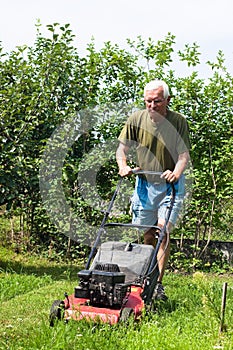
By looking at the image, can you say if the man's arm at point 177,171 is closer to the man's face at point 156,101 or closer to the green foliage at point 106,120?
the man's face at point 156,101

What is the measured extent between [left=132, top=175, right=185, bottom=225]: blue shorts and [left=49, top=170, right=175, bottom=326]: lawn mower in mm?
447

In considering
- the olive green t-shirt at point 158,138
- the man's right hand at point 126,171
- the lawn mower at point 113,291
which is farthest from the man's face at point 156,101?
the lawn mower at point 113,291

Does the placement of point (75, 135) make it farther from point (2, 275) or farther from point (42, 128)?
point (2, 275)

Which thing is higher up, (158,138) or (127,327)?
(158,138)

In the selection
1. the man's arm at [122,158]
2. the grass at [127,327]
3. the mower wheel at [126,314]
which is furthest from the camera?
the man's arm at [122,158]

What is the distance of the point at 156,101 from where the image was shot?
14.8ft

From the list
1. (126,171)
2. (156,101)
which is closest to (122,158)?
(126,171)

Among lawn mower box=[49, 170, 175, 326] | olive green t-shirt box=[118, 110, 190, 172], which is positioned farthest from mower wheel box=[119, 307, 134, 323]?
olive green t-shirt box=[118, 110, 190, 172]

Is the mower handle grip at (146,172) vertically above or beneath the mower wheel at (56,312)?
above

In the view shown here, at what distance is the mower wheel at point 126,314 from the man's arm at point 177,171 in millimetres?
1061

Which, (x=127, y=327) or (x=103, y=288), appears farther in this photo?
(x=103, y=288)

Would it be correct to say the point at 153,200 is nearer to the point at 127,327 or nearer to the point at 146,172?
the point at 146,172

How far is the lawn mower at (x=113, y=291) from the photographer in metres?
3.64

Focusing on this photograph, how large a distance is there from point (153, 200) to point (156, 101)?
0.76 meters
